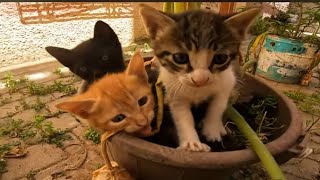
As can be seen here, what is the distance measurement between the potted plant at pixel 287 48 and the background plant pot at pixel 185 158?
1.25m

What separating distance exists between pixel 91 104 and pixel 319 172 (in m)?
1.07

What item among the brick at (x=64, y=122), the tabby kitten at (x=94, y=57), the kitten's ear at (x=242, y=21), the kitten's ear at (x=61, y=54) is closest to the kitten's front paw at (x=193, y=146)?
the kitten's ear at (x=242, y=21)

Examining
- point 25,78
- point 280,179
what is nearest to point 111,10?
point 25,78

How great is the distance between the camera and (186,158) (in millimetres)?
766

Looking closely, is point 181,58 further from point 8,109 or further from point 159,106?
point 8,109

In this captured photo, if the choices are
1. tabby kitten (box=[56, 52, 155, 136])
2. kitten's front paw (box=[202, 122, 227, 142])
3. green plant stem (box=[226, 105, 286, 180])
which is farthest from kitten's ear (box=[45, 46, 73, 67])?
green plant stem (box=[226, 105, 286, 180])

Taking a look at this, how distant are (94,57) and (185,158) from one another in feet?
1.96

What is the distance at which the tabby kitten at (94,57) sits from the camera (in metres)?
1.18

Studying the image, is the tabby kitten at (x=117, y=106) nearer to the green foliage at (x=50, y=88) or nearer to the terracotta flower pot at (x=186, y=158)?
the terracotta flower pot at (x=186, y=158)

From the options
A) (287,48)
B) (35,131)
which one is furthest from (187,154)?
(287,48)

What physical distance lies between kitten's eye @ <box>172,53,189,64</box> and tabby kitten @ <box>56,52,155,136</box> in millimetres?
123

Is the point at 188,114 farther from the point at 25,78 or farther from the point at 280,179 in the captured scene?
the point at 25,78

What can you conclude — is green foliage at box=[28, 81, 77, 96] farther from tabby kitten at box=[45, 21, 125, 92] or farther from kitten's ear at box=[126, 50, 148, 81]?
kitten's ear at box=[126, 50, 148, 81]

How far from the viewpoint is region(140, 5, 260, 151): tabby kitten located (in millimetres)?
825
